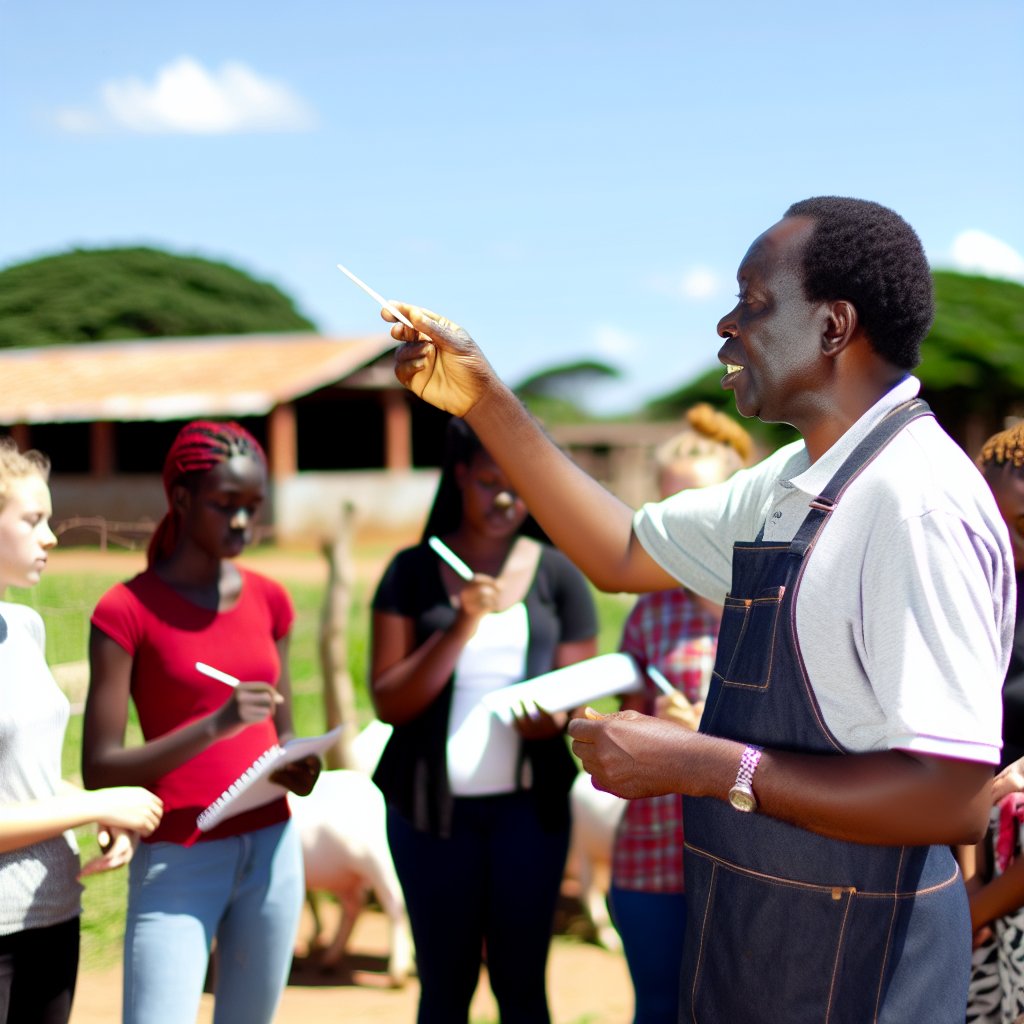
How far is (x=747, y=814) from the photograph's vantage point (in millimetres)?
1651

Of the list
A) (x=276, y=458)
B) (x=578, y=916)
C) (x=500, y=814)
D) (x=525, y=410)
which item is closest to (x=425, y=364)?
(x=525, y=410)

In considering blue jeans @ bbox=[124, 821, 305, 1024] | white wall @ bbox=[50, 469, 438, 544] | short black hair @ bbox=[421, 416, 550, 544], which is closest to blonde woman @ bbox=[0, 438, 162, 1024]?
blue jeans @ bbox=[124, 821, 305, 1024]

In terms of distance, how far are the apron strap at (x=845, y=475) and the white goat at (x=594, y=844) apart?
3536 mm

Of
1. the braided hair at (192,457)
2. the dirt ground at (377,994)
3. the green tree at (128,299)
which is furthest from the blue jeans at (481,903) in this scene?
the green tree at (128,299)

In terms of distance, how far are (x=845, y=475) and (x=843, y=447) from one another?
0.07 metres

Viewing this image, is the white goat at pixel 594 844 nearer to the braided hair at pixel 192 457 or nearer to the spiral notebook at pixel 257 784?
the spiral notebook at pixel 257 784

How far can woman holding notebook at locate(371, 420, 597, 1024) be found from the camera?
2928mm

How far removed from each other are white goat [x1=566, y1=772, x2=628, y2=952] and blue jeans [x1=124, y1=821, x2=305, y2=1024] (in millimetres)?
2322

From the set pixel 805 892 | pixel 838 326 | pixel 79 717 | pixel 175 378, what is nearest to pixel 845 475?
pixel 838 326

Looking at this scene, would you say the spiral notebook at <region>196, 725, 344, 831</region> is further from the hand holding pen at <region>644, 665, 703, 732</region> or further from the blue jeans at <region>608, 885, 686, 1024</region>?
the blue jeans at <region>608, 885, 686, 1024</region>

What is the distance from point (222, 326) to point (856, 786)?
54.7m

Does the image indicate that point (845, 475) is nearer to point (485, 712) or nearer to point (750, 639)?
point (750, 639)

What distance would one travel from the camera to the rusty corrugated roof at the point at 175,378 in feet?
76.2

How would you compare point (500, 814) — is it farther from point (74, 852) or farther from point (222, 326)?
point (222, 326)
